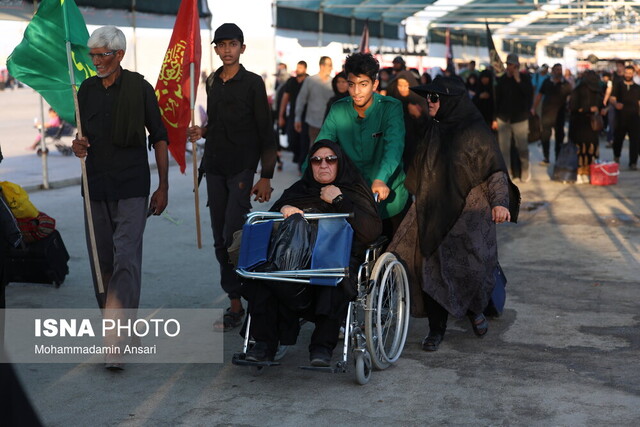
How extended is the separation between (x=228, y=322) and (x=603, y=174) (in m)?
9.01

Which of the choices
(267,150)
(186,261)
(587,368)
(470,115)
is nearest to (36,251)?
(186,261)

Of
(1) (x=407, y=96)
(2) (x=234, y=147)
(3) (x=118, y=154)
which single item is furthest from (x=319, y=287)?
(1) (x=407, y=96)

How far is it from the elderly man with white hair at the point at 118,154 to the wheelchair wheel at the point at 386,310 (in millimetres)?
1398

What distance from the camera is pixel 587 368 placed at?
5.74m

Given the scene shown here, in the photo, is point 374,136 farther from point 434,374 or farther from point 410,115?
point 410,115

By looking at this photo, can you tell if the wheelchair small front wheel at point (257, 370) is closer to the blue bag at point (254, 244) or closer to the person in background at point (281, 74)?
the blue bag at point (254, 244)

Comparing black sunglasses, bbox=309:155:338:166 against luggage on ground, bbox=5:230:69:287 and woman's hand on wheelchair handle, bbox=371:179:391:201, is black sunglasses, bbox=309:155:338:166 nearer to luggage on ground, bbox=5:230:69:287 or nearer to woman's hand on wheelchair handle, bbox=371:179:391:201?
woman's hand on wheelchair handle, bbox=371:179:391:201

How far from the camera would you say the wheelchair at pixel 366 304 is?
5293 millimetres

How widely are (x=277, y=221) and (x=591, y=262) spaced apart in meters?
4.13

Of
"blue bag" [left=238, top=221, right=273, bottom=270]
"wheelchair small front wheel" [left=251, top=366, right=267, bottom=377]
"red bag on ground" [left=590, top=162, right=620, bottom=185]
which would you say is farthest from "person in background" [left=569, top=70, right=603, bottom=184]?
"blue bag" [left=238, top=221, right=273, bottom=270]

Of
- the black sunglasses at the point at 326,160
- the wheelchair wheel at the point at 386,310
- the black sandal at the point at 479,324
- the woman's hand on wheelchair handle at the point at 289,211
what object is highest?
the black sunglasses at the point at 326,160

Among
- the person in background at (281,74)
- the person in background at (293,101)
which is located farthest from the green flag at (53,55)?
the person in background at (281,74)

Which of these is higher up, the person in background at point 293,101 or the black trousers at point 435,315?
the person in background at point 293,101

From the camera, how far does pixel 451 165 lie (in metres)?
6.27
